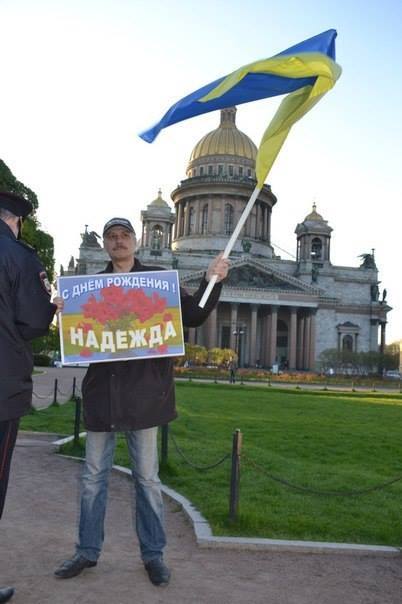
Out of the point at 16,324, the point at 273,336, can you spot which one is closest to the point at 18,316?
the point at 16,324

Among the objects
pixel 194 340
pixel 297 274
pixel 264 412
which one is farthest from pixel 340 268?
pixel 264 412

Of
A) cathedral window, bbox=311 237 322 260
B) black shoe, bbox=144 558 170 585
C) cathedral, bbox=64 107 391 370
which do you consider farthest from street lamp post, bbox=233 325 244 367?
black shoe, bbox=144 558 170 585

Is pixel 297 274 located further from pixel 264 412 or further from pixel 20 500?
pixel 20 500

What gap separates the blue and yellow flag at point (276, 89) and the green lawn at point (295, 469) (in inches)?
148

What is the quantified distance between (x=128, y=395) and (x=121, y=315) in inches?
29.7

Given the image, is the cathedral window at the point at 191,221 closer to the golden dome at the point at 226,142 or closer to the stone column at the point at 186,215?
the stone column at the point at 186,215

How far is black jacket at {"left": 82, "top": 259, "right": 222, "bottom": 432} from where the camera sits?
18.0 feet

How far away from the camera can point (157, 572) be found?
5281 millimetres

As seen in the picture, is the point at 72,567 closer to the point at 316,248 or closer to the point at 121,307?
the point at 121,307

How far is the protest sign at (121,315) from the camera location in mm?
5742

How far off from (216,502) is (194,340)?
65.1m

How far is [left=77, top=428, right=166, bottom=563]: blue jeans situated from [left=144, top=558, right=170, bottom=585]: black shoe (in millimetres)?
58

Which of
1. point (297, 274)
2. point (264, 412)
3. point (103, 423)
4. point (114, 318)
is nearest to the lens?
point (103, 423)

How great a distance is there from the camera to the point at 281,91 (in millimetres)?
6805
